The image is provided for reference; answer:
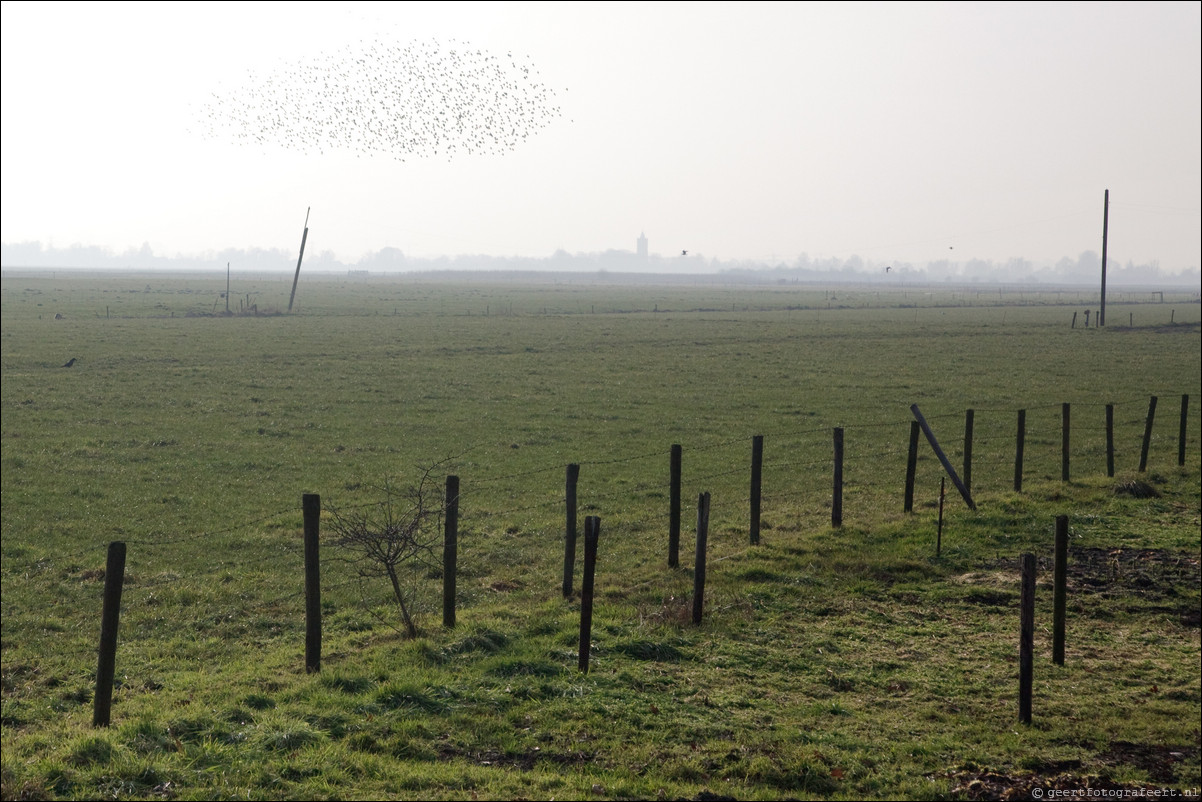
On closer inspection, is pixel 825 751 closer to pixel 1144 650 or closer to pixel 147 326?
pixel 1144 650

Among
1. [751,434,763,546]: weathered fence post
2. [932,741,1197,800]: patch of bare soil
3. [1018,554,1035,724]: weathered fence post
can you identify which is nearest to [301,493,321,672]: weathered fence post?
[932,741,1197,800]: patch of bare soil

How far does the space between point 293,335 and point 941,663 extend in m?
49.4

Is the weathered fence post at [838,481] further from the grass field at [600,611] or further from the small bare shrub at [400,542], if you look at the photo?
the small bare shrub at [400,542]

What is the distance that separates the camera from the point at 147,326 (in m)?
58.5

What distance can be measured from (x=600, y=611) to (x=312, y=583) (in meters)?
3.32

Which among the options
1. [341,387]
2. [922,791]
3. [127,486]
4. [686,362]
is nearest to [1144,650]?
[922,791]

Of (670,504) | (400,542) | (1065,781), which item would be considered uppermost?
(400,542)

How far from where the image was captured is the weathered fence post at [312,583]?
360 inches

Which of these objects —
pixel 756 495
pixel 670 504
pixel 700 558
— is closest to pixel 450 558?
pixel 700 558

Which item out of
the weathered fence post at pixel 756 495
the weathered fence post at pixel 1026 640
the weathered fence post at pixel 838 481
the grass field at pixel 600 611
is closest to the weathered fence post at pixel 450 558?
the grass field at pixel 600 611

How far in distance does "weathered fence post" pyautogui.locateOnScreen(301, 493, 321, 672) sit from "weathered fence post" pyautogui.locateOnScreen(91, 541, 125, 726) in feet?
5.11

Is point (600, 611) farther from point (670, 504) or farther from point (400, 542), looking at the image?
point (670, 504)

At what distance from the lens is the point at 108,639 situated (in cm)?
804

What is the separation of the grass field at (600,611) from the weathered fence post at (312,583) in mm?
284
